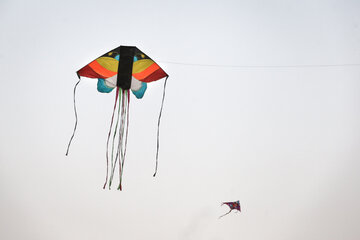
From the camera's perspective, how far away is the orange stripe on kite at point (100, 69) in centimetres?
157

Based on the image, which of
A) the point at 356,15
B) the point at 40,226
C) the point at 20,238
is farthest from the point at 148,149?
the point at 356,15

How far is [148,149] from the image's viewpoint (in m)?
1.79

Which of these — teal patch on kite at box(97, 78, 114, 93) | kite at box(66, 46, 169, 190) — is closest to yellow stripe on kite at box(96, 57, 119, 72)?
kite at box(66, 46, 169, 190)

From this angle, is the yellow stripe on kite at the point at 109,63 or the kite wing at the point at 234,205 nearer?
the yellow stripe on kite at the point at 109,63

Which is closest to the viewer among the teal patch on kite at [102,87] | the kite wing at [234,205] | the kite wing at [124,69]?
the kite wing at [124,69]

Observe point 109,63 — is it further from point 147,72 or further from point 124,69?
point 147,72

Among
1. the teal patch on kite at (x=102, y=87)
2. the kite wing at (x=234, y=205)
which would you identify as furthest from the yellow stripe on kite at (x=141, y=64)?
the kite wing at (x=234, y=205)

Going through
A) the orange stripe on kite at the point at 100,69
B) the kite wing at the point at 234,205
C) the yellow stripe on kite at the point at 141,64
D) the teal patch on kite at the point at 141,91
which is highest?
the yellow stripe on kite at the point at 141,64

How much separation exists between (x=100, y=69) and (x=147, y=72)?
0.29m

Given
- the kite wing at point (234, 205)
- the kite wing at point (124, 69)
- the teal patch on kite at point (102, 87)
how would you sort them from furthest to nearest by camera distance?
the kite wing at point (234, 205) < the teal patch on kite at point (102, 87) < the kite wing at point (124, 69)

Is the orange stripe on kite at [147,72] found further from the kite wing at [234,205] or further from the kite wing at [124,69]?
the kite wing at [234,205]

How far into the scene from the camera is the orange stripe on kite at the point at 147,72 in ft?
5.19

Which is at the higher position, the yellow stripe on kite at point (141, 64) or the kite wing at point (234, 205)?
the yellow stripe on kite at point (141, 64)

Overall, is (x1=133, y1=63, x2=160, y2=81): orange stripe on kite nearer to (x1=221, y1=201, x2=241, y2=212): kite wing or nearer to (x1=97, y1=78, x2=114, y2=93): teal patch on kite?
(x1=97, y1=78, x2=114, y2=93): teal patch on kite
